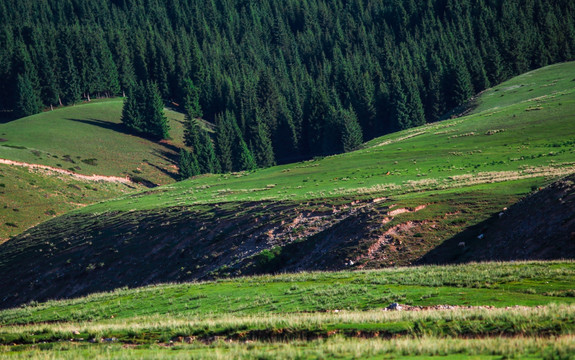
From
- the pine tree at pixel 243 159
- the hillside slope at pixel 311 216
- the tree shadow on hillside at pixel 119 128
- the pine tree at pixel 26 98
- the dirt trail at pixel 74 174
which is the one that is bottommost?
the hillside slope at pixel 311 216

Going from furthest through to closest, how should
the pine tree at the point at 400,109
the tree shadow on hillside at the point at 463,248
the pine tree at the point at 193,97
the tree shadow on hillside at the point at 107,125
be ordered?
the pine tree at the point at 193,97 < the tree shadow on hillside at the point at 107,125 < the pine tree at the point at 400,109 < the tree shadow on hillside at the point at 463,248

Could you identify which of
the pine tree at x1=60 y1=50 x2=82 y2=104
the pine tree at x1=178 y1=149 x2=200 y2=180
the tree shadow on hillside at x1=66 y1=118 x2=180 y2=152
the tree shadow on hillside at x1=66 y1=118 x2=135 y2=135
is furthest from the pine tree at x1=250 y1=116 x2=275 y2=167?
the pine tree at x1=60 y1=50 x2=82 y2=104

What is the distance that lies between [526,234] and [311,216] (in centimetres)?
2402

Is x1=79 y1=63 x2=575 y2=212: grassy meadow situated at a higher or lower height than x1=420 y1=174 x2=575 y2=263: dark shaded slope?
higher

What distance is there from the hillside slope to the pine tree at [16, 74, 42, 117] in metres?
99.5

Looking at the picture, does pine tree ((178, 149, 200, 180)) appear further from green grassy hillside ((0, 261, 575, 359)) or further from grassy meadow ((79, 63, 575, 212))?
green grassy hillside ((0, 261, 575, 359))

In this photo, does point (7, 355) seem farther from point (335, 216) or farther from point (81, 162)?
point (81, 162)

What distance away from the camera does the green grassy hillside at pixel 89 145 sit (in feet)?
420

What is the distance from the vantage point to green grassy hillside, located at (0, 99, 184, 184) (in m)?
128

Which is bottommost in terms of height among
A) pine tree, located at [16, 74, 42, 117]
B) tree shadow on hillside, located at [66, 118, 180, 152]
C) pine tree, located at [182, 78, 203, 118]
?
tree shadow on hillside, located at [66, 118, 180, 152]

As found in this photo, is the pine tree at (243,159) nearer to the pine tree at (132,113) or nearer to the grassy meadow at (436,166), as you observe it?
the grassy meadow at (436,166)

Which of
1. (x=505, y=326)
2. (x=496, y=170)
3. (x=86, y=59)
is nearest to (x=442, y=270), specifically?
(x=505, y=326)

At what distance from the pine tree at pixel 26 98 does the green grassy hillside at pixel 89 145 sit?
8227mm

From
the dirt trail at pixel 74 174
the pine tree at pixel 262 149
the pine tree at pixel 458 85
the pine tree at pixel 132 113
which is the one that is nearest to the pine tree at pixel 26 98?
the pine tree at pixel 132 113
